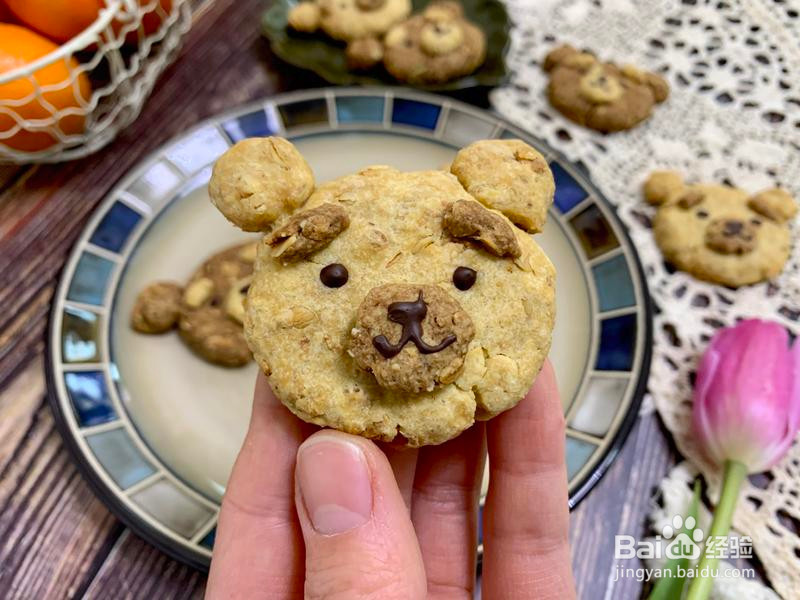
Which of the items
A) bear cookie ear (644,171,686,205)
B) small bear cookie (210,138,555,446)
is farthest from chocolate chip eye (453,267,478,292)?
bear cookie ear (644,171,686,205)

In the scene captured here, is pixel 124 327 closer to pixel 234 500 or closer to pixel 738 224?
pixel 234 500

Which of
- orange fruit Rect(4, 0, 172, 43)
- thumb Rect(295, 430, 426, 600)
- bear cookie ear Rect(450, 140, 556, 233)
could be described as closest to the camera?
thumb Rect(295, 430, 426, 600)

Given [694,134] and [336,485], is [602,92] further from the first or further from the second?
[336,485]

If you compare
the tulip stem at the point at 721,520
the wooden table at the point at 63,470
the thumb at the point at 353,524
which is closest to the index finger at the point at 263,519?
the thumb at the point at 353,524

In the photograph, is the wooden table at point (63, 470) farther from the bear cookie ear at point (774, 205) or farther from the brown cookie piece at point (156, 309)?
the bear cookie ear at point (774, 205)

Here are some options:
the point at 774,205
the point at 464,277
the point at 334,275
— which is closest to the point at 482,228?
the point at 464,277

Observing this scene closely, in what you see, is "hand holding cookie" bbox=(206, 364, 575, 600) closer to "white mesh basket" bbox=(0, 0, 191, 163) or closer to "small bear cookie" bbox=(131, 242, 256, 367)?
"small bear cookie" bbox=(131, 242, 256, 367)
